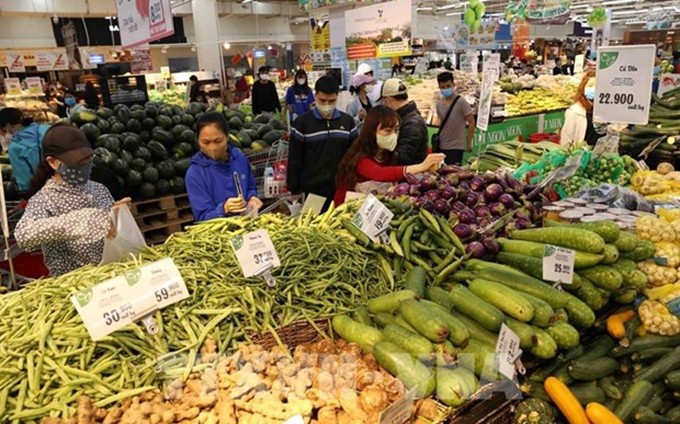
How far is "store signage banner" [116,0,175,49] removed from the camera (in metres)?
5.66

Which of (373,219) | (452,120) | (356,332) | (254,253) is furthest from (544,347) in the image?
(452,120)

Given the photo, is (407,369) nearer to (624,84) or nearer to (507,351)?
(507,351)

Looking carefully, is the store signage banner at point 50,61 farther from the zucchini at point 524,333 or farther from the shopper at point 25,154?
the zucchini at point 524,333

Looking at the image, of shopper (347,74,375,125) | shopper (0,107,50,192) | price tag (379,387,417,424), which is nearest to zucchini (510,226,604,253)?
price tag (379,387,417,424)

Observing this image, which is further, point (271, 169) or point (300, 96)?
point (300, 96)

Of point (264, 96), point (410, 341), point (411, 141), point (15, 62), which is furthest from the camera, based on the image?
point (15, 62)

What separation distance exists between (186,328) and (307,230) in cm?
93

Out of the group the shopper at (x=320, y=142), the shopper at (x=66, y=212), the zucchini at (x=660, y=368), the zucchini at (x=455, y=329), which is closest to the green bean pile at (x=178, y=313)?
the zucchini at (x=455, y=329)

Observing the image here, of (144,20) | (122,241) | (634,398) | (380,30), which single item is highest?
(144,20)

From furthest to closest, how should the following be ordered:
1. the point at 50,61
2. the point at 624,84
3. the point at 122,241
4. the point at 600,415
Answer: the point at 50,61 → the point at 624,84 → the point at 122,241 → the point at 600,415

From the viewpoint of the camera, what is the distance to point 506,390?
1759 mm

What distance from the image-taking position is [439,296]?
7.09 ft

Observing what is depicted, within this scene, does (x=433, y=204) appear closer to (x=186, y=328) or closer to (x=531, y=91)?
(x=186, y=328)

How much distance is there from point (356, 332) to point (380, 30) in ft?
21.3
